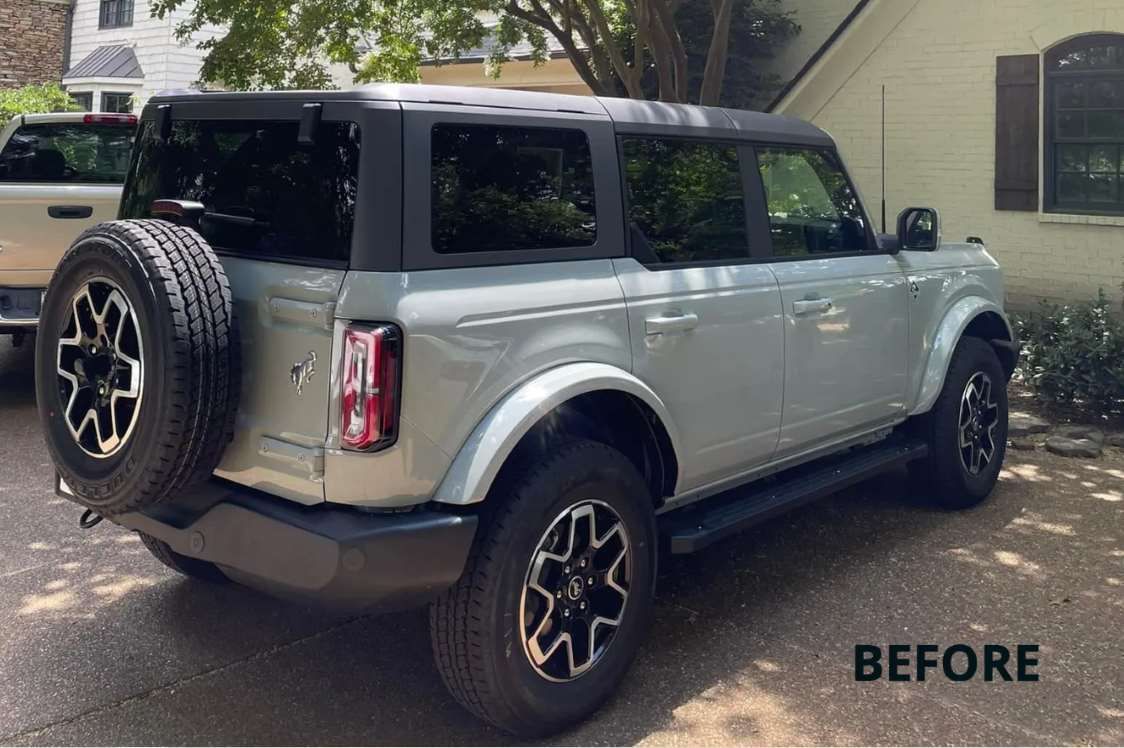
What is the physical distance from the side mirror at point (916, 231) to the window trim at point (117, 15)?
74.3 feet

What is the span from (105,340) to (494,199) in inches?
49.9

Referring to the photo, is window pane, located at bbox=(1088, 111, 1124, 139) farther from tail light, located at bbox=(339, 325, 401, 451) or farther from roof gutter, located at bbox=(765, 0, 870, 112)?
tail light, located at bbox=(339, 325, 401, 451)

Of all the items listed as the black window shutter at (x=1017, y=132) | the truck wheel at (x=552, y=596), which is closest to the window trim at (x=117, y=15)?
the black window shutter at (x=1017, y=132)

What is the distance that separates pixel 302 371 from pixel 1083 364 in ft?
21.6

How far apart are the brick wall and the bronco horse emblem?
82.2 ft

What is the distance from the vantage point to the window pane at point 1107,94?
998 centimetres

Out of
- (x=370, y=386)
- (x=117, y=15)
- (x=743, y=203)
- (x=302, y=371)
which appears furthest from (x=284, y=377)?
(x=117, y=15)

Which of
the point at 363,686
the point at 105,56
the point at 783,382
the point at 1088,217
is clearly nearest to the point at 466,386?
the point at 363,686

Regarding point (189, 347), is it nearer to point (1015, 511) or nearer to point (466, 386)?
point (466, 386)

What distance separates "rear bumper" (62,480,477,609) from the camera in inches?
123

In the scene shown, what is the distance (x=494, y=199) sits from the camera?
3553mm

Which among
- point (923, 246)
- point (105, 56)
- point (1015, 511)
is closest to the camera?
point (923, 246)

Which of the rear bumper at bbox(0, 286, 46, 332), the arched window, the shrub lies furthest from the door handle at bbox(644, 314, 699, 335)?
the shrub

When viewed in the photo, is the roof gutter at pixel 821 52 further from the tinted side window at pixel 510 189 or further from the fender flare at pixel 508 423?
the fender flare at pixel 508 423
